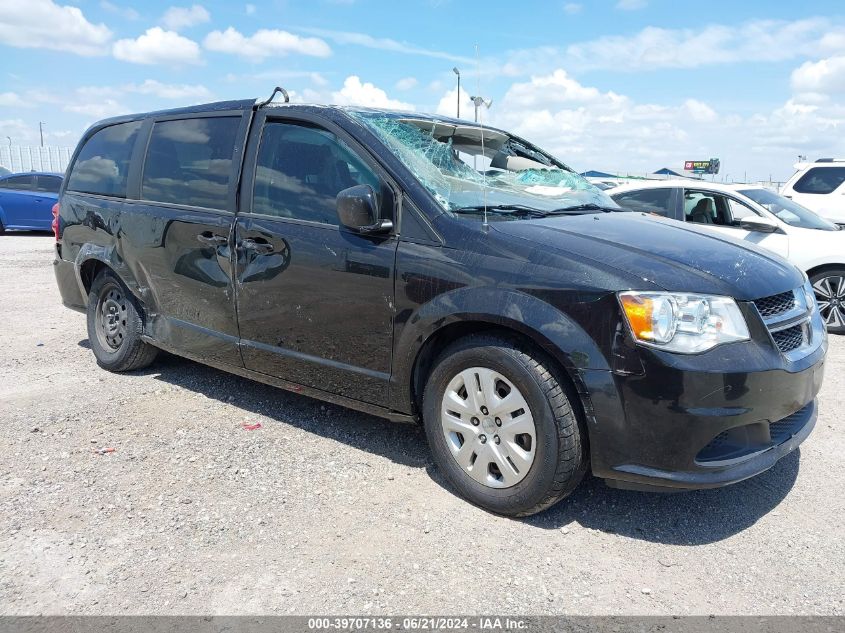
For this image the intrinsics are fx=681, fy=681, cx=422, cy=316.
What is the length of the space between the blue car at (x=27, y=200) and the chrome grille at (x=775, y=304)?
17.2 metres

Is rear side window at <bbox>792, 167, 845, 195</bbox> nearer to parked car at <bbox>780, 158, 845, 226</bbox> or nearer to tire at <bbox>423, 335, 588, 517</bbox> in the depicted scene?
parked car at <bbox>780, 158, 845, 226</bbox>

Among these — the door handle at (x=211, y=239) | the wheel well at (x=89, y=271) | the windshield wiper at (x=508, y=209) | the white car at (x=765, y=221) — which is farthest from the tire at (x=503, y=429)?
the white car at (x=765, y=221)

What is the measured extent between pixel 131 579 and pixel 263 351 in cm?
153

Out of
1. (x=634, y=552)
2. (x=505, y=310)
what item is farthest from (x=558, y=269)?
(x=634, y=552)

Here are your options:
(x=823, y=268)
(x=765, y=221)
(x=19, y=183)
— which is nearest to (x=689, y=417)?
(x=765, y=221)

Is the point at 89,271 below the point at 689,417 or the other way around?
the other way around

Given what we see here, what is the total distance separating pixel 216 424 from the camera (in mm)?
4207

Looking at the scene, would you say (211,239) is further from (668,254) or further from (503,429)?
(668,254)

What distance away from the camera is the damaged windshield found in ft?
11.3

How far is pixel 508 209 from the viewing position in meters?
3.46

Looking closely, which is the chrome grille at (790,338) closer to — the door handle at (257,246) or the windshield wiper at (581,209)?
the windshield wiper at (581,209)

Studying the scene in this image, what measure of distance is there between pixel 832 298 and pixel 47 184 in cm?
1691

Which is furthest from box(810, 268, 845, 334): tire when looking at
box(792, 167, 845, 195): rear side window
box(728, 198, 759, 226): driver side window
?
box(792, 167, 845, 195): rear side window

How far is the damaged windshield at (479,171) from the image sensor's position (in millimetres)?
3449
